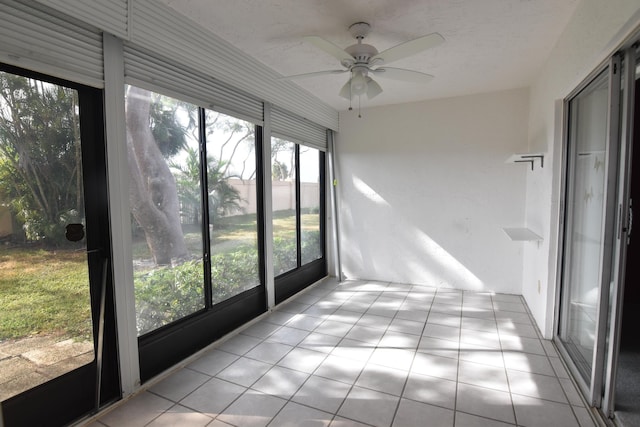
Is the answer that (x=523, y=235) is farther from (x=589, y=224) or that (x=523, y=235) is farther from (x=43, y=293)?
(x=43, y=293)

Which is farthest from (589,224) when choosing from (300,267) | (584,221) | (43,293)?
(43,293)

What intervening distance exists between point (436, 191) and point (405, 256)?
39.5 inches

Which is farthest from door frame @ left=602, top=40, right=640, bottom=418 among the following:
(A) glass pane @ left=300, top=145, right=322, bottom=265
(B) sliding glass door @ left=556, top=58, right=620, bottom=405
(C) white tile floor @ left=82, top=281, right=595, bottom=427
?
(A) glass pane @ left=300, top=145, right=322, bottom=265

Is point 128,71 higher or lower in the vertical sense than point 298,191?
higher

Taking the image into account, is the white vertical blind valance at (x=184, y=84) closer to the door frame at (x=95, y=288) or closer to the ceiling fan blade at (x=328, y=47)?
the door frame at (x=95, y=288)

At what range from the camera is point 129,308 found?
2.10 meters

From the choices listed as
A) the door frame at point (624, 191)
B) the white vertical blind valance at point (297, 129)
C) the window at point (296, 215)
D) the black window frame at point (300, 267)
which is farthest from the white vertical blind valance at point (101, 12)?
the door frame at point (624, 191)

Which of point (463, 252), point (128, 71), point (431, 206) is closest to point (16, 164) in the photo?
point (128, 71)

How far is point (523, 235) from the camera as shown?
337 cm

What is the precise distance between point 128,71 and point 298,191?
2.56m

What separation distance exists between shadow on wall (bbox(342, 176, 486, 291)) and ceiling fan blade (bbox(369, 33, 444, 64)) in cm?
264

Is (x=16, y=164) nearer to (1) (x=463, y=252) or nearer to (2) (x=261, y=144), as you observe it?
(2) (x=261, y=144)

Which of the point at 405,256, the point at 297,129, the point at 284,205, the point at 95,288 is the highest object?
the point at 297,129

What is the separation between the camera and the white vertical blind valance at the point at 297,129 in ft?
12.1
